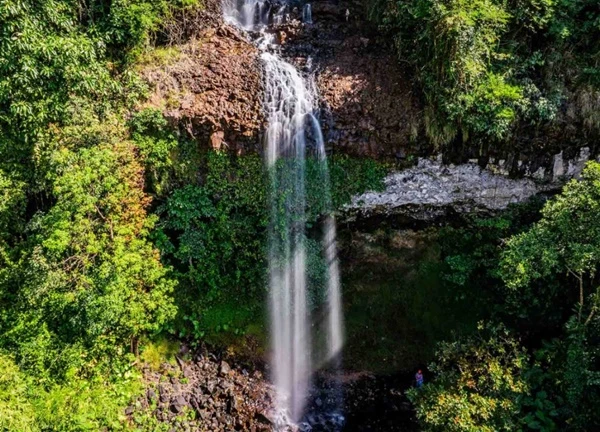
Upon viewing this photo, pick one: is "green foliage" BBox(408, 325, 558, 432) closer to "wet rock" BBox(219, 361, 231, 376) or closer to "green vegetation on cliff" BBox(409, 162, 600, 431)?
"green vegetation on cliff" BBox(409, 162, 600, 431)

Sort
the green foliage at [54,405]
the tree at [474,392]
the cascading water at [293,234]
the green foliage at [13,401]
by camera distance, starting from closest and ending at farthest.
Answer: the green foliage at [13,401] → the green foliage at [54,405] → the tree at [474,392] → the cascading water at [293,234]

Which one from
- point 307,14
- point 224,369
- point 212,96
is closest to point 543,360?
point 224,369

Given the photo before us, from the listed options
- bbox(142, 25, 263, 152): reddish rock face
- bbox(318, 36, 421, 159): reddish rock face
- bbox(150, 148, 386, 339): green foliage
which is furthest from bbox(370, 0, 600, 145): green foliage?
bbox(142, 25, 263, 152): reddish rock face

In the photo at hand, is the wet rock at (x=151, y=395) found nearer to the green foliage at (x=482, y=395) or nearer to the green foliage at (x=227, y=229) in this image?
the green foliage at (x=227, y=229)

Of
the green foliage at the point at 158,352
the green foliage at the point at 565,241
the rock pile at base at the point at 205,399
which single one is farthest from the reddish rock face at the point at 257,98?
the rock pile at base at the point at 205,399

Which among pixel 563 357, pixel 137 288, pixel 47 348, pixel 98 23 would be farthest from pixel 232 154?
pixel 563 357

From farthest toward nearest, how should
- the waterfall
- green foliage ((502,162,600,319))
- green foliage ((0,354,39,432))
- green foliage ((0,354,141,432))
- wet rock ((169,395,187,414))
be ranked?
the waterfall, wet rock ((169,395,187,414)), green foliage ((502,162,600,319)), green foliage ((0,354,141,432)), green foliage ((0,354,39,432))

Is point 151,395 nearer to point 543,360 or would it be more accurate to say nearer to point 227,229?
point 227,229

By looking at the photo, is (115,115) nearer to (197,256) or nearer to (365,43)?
(197,256)
